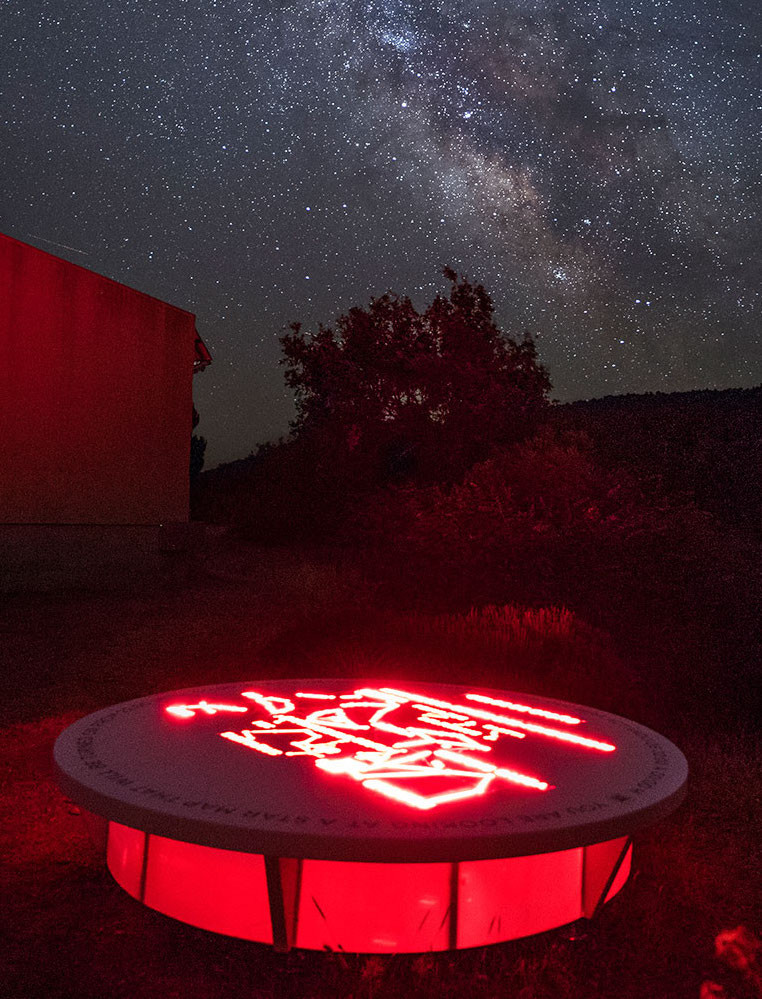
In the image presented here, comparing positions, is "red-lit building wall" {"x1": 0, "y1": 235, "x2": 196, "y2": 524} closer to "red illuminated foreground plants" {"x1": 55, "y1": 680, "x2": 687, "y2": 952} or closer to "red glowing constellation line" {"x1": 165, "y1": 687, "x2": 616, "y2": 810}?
"red glowing constellation line" {"x1": 165, "y1": 687, "x2": 616, "y2": 810}

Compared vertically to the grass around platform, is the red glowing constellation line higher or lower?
higher

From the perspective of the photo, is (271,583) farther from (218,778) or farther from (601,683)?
(218,778)

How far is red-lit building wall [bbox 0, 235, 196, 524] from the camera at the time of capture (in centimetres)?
1137

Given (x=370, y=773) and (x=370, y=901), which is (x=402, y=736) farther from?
(x=370, y=901)

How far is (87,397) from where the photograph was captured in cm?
1222

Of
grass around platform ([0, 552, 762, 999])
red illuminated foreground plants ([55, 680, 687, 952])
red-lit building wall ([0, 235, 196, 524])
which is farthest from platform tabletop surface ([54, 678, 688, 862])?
red-lit building wall ([0, 235, 196, 524])

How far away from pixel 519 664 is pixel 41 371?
345 inches

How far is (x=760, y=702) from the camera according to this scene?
6395mm

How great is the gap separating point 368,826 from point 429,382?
42.3 ft

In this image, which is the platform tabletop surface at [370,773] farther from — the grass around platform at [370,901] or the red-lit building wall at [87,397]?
the red-lit building wall at [87,397]

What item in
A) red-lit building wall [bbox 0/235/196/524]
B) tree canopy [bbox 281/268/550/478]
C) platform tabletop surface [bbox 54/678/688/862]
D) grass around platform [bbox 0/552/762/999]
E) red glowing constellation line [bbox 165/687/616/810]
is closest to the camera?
platform tabletop surface [bbox 54/678/688/862]

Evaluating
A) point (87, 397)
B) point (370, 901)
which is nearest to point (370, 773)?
point (370, 901)

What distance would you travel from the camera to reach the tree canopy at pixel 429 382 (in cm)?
1441

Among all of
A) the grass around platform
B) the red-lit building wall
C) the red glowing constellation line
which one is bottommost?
the grass around platform
